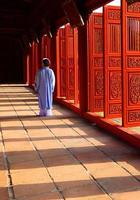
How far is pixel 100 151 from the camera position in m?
5.64

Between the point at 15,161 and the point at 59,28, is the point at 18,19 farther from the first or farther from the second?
the point at 15,161

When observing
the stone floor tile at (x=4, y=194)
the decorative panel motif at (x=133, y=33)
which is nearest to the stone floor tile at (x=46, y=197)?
the stone floor tile at (x=4, y=194)

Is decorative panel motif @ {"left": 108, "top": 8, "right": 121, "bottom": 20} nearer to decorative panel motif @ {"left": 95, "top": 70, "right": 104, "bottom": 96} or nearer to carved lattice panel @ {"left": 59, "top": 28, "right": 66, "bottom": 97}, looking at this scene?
decorative panel motif @ {"left": 95, "top": 70, "right": 104, "bottom": 96}

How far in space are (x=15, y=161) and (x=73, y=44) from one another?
681cm

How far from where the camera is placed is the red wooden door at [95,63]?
8883 millimetres

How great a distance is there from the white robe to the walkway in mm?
1272

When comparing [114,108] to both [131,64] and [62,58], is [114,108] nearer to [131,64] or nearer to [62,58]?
[131,64]

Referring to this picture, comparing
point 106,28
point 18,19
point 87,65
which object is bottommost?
point 87,65

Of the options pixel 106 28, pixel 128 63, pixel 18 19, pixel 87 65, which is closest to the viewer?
pixel 128 63

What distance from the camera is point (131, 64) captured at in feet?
22.6

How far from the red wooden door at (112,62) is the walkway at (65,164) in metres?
0.69

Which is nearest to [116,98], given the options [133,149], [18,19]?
[133,149]

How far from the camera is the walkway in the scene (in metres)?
3.95

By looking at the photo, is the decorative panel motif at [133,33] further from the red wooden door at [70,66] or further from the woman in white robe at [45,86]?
the red wooden door at [70,66]
